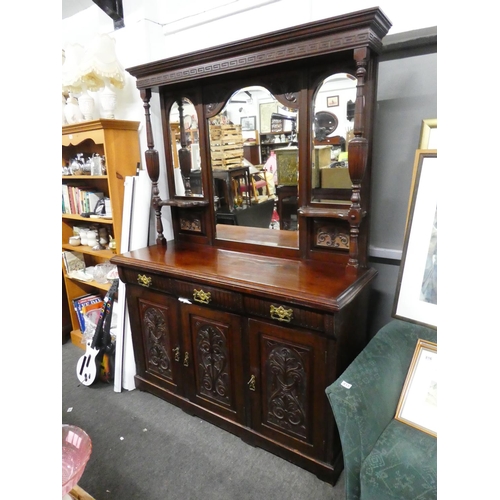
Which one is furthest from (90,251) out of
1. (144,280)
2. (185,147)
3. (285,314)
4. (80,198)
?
(285,314)

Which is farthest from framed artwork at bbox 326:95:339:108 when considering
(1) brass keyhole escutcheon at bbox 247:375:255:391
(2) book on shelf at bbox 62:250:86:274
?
(2) book on shelf at bbox 62:250:86:274

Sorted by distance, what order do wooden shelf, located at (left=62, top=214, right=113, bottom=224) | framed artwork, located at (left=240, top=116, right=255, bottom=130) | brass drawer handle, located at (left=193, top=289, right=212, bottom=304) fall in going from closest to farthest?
brass drawer handle, located at (left=193, top=289, right=212, bottom=304) → framed artwork, located at (left=240, top=116, right=255, bottom=130) → wooden shelf, located at (left=62, top=214, right=113, bottom=224)

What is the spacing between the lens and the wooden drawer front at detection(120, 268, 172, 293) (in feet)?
5.86

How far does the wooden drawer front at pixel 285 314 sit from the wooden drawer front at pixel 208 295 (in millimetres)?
57

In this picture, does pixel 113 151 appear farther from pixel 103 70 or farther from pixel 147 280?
pixel 147 280

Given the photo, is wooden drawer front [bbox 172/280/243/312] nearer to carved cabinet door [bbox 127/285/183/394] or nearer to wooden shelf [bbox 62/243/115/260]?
carved cabinet door [bbox 127/285/183/394]

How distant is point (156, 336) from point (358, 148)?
144 cm

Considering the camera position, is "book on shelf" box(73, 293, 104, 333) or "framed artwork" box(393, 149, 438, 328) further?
"book on shelf" box(73, 293, 104, 333)

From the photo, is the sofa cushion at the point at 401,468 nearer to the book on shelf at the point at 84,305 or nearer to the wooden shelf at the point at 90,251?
the wooden shelf at the point at 90,251

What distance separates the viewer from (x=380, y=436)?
123 cm

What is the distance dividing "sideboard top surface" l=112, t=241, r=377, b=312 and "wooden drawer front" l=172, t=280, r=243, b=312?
0.04m
